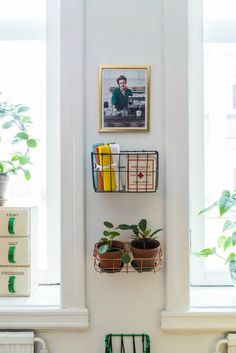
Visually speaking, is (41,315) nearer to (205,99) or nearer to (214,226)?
(214,226)

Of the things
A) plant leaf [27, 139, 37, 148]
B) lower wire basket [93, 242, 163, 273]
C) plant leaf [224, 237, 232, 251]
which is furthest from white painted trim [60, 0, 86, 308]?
plant leaf [224, 237, 232, 251]

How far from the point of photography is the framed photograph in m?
1.48

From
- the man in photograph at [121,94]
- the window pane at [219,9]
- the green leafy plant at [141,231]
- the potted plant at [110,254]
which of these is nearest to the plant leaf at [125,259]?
the potted plant at [110,254]

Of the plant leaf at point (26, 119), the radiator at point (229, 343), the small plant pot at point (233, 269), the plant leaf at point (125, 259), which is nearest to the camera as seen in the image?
the plant leaf at point (125, 259)

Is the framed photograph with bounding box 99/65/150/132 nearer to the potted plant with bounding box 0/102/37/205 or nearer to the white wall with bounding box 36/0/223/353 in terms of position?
the white wall with bounding box 36/0/223/353

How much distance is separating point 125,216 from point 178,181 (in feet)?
0.84

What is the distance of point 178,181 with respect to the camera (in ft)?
4.85

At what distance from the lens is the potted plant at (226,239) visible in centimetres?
147

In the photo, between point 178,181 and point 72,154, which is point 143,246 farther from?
point 72,154

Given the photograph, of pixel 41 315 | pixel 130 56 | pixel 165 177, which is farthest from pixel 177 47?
pixel 41 315

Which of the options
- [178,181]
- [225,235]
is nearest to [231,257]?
[225,235]

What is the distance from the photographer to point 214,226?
5.72 ft

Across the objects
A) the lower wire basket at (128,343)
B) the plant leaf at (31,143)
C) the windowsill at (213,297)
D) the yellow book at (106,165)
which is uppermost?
the plant leaf at (31,143)

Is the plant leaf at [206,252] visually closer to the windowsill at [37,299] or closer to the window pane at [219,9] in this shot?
the windowsill at [37,299]
